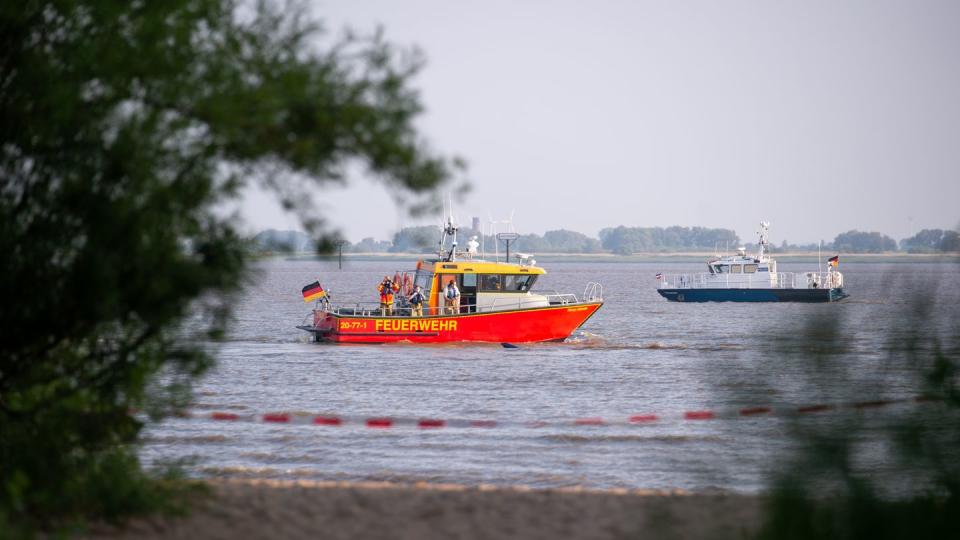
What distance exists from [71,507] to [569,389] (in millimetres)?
19230

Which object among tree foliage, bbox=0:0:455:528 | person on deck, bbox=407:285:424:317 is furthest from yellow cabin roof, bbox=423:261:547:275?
tree foliage, bbox=0:0:455:528

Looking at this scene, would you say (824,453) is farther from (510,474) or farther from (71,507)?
(510,474)

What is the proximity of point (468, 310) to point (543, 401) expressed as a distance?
38.1 ft

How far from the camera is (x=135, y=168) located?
26.0 ft

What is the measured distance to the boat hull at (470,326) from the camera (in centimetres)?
3616

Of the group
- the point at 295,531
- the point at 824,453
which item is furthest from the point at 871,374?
the point at 295,531

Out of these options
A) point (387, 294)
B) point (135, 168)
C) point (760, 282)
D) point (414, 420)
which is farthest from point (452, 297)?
point (760, 282)

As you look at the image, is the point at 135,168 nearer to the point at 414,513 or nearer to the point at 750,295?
the point at 414,513

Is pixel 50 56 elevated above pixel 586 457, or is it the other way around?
pixel 50 56

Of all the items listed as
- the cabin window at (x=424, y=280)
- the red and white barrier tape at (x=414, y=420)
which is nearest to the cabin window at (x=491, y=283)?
the cabin window at (x=424, y=280)

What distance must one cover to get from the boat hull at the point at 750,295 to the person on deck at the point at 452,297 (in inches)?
1354

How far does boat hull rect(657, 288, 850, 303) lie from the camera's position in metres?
70.0

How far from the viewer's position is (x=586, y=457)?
17.0 meters

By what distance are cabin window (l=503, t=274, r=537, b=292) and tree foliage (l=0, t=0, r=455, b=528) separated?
26.9 meters
